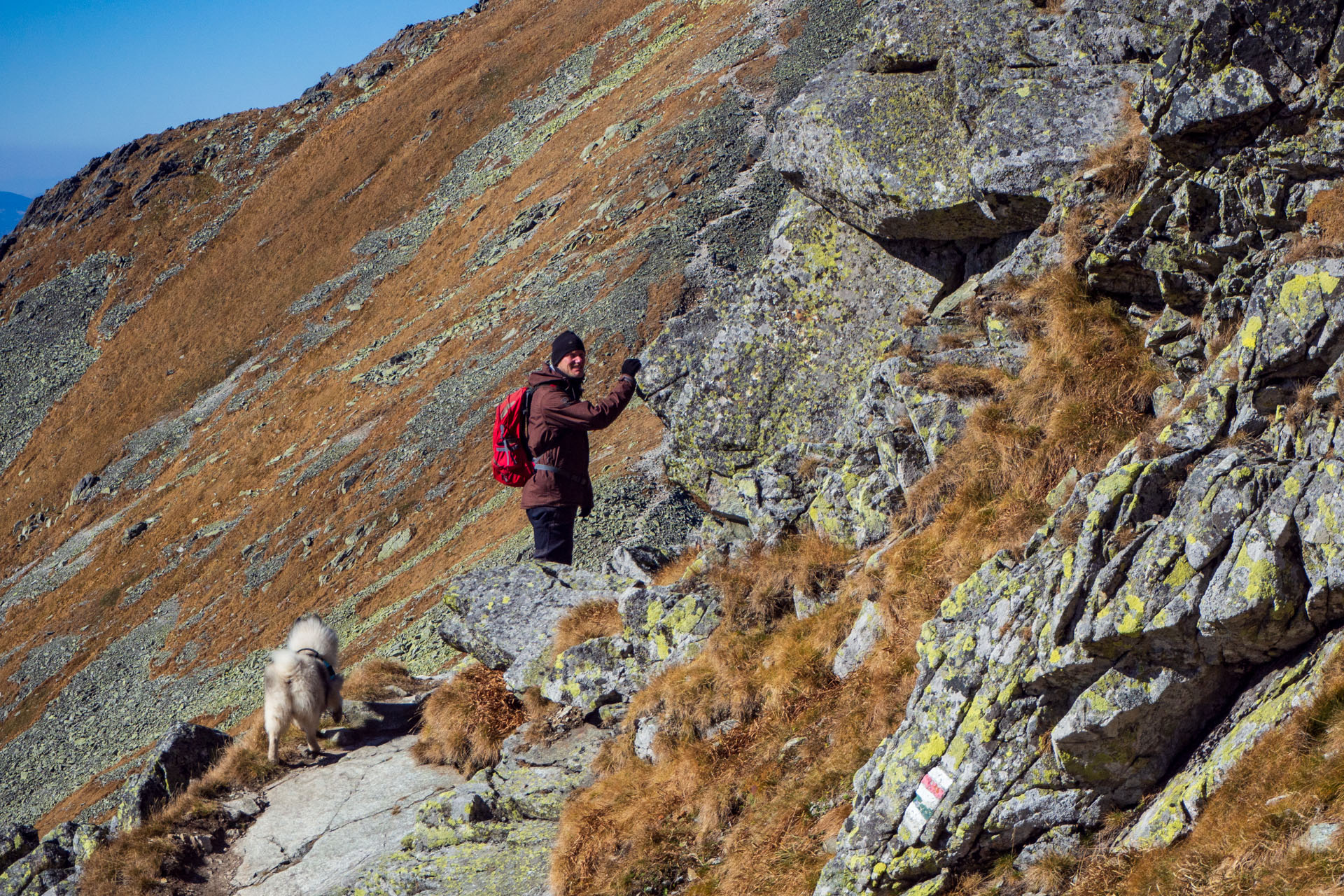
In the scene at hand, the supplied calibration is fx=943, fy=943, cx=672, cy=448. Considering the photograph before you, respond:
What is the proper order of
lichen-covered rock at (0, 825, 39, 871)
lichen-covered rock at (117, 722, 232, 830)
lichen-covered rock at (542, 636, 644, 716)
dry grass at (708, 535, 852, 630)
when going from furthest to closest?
lichen-covered rock at (0, 825, 39, 871), lichen-covered rock at (117, 722, 232, 830), lichen-covered rock at (542, 636, 644, 716), dry grass at (708, 535, 852, 630)

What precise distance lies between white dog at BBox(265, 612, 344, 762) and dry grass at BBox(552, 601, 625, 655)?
127 inches

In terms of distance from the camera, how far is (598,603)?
1191 cm

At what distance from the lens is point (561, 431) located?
12.5 m

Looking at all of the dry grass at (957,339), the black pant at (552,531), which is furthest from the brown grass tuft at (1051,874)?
the black pant at (552,531)

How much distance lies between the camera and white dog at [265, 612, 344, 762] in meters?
12.0

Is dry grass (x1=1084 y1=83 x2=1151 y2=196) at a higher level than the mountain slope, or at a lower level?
lower

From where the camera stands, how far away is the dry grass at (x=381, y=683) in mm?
13898

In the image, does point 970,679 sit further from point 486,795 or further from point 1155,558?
point 486,795

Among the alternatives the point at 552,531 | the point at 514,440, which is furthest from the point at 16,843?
the point at 514,440

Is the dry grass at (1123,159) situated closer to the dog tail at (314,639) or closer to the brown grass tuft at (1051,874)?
the brown grass tuft at (1051,874)

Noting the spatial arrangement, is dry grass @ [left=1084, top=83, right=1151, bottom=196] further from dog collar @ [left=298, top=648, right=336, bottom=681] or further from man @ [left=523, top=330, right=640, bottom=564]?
dog collar @ [left=298, top=648, right=336, bottom=681]

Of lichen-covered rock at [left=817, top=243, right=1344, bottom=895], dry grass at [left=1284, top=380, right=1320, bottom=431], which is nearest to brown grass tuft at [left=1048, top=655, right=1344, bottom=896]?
lichen-covered rock at [left=817, top=243, right=1344, bottom=895]

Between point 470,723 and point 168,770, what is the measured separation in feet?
13.3

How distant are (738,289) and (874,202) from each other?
2855 mm
